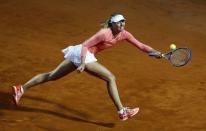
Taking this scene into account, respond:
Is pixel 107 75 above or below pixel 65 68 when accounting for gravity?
below

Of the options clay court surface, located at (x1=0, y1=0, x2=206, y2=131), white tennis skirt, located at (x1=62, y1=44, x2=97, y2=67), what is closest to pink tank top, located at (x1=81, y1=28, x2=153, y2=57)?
white tennis skirt, located at (x1=62, y1=44, x2=97, y2=67)

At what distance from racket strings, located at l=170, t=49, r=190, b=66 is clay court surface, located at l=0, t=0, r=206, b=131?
990 millimetres

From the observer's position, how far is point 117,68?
998cm

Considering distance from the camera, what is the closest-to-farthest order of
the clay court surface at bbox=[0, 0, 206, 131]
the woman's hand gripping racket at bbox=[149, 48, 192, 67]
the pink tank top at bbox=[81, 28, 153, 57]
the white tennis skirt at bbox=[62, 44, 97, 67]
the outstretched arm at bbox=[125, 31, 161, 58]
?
1. the pink tank top at bbox=[81, 28, 153, 57]
2. the white tennis skirt at bbox=[62, 44, 97, 67]
3. the outstretched arm at bbox=[125, 31, 161, 58]
4. the woman's hand gripping racket at bbox=[149, 48, 192, 67]
5. the clay court surface at bbox=[0, 0, 206, 131]

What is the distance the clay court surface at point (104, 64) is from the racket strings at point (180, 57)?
990 mm

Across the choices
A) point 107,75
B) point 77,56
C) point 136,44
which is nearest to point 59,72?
point 77,56

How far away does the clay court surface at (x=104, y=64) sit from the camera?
24.9 feet

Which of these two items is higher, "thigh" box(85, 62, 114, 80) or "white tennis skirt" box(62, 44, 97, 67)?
"white tennis skirt" box(62, 44, 97, 67)

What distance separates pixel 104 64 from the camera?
33.4 ft

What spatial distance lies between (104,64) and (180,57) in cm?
301

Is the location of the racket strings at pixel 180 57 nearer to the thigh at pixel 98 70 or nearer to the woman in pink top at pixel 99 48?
the woman in pink top at pixel 99 48

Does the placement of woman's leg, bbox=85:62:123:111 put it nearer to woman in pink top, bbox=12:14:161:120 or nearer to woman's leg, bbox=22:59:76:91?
woman in pink top, bbox=12:14:161:120

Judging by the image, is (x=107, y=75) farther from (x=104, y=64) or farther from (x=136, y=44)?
(x=104, y=64)

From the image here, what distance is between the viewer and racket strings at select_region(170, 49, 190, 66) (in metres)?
7.36
